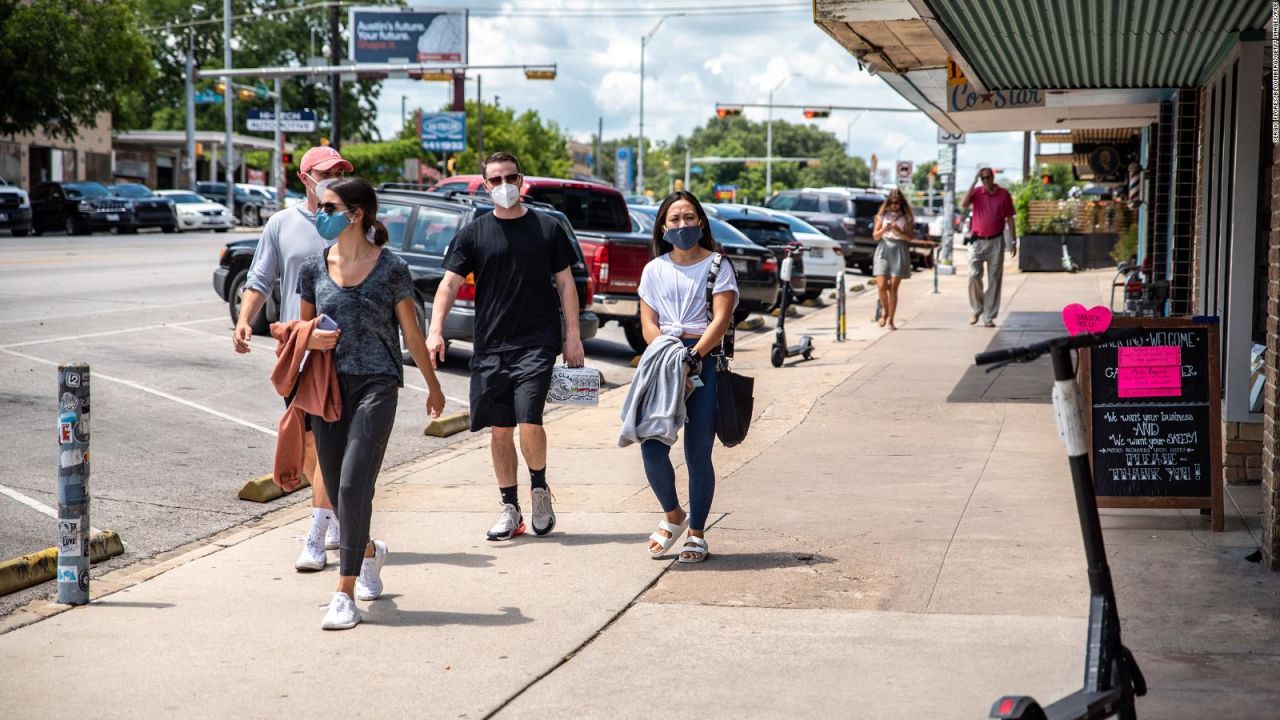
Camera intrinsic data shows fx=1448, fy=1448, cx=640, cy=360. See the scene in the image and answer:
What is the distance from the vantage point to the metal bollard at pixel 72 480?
602 cm

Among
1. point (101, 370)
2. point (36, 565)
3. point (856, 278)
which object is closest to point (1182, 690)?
point (36, 565)

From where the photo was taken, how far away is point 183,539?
763 centimetres

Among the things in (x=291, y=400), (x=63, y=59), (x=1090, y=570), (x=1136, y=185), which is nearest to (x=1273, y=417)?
(x=1090, y=570)

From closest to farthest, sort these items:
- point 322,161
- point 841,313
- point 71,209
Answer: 1. point 322,161
2. point 841,313
3. point 71,209

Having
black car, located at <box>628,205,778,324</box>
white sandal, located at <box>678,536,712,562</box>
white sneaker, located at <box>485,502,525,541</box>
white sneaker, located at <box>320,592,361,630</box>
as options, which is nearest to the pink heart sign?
white sandal, located at <box>678,536,712,562</box>

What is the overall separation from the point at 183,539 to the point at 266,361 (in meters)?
6.00

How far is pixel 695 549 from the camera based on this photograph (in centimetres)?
670

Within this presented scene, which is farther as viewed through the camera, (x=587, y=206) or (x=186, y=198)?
(x=186, y=198)

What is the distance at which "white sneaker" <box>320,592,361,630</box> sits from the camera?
5.63 metres

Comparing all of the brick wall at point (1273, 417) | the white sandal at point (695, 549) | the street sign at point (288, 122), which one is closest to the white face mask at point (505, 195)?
the white sandal at point (695, 549)

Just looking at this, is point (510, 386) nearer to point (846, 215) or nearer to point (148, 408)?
point (148, 408)

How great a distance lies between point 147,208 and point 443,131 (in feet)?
77.2

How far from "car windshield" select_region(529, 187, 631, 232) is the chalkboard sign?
9.75 m

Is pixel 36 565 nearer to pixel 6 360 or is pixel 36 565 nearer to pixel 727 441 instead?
pixel 727 441
